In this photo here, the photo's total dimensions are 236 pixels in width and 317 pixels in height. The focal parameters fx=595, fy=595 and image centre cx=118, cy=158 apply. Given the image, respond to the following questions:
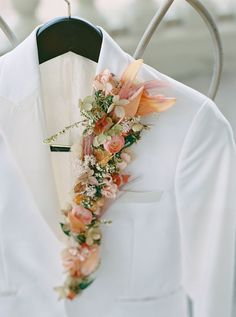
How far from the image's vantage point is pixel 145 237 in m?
0.91

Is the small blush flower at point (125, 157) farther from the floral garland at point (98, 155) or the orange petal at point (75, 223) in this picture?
the orange petal at point (75, 223)

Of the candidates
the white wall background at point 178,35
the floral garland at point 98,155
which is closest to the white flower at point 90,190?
the floral garland at point 98,155

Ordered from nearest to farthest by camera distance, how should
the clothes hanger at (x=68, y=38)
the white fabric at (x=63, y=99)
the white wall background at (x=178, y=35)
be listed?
the clothes hanger at (x=68, y=38) < the white fabric at (x=63, y=99) < the white wall background at (x=178, y=35)

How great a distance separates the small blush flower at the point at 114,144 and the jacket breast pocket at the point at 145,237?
0.26 ft

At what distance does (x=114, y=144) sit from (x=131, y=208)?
113mm

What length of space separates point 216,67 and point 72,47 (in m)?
0.24

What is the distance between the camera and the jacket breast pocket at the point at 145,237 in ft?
2.92

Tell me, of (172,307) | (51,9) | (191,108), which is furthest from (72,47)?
(51,9)

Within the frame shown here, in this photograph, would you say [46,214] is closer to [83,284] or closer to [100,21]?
[83,284]

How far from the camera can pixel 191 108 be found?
2.81ft

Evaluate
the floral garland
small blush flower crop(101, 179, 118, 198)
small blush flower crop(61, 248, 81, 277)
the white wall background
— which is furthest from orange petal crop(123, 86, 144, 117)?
the white wall background

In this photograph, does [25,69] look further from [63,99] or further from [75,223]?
[75,223]

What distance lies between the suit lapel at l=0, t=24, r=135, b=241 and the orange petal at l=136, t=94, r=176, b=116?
0.06m

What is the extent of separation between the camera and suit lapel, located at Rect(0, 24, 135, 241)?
0.85m
